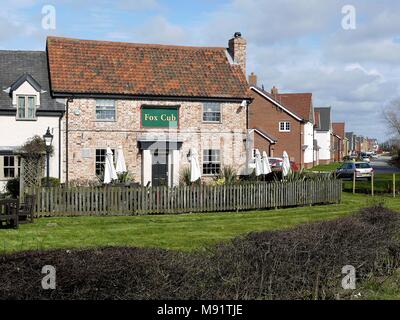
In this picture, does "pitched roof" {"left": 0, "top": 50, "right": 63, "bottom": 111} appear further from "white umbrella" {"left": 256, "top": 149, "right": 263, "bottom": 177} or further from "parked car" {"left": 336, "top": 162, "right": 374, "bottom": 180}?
"parked car" {"left": 336, "top": 162, "right": 374, "bottom": 180}

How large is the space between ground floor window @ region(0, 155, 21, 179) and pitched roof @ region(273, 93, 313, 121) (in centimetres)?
4111

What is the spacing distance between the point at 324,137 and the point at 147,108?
57.8 meters

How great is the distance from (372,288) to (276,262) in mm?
2058

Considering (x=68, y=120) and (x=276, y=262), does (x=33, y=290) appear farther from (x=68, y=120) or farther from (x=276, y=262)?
(x=68, y=120)

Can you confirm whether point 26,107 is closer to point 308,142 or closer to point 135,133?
point 135,133

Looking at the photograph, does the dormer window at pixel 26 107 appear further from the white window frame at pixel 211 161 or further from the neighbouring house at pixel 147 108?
the white window frame at pixel 211 161

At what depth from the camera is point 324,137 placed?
8300cm

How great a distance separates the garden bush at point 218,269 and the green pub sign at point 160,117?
20.9 m

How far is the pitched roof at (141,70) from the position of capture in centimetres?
2888

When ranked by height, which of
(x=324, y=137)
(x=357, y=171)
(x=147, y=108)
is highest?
(x=324, y=137)

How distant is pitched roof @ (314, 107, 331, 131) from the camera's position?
84037 millimetres

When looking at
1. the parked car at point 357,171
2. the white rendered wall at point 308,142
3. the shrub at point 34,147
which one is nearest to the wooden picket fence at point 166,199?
the shrub at point 34,147

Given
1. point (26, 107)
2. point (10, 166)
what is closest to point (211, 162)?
point (26, 107)

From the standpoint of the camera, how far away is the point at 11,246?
Answer: 42.7 feet
